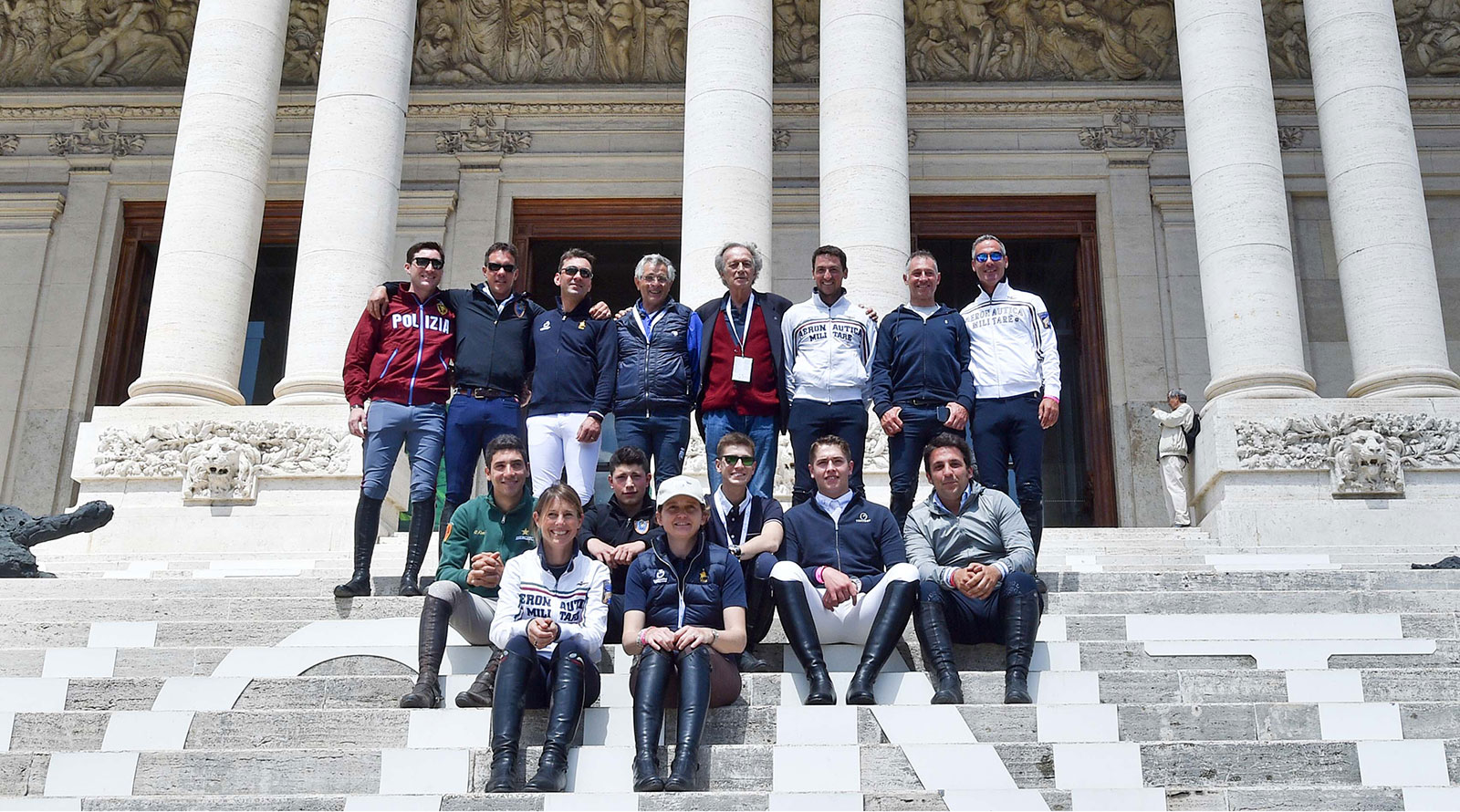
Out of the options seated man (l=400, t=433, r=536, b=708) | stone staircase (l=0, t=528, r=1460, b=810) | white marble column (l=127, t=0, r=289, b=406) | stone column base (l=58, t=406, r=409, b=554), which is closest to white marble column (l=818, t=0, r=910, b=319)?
stone column base (l=58, t=406, r=409, b=554)

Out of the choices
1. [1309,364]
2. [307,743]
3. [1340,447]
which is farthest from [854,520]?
[1309,364]

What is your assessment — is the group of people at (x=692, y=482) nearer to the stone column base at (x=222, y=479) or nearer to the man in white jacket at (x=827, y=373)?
the man in white jacket at (x=827, y=373)

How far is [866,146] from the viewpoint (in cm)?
1662

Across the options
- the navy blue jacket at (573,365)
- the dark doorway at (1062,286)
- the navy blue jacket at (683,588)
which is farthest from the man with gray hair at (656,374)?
the dark doorway at (1062,286)

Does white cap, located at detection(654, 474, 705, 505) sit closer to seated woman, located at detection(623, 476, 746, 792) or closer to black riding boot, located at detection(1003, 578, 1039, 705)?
seated woman, located at detection(623, 476, 746, 792)

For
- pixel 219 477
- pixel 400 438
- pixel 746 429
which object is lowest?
pixel 400 438

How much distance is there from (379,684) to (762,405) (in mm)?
3519

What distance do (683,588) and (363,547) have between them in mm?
2991

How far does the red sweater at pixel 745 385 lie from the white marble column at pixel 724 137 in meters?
4.80

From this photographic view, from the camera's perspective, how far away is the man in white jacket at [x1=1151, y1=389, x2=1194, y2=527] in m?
17.7

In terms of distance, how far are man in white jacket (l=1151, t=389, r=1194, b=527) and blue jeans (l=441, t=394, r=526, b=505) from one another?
9856 mm

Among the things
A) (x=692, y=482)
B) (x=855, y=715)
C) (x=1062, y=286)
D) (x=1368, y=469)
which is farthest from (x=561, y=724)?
(x=1062, y=286)

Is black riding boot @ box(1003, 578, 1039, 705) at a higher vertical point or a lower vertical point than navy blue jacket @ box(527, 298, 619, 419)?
lower

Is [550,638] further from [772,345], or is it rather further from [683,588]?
[772,345]
